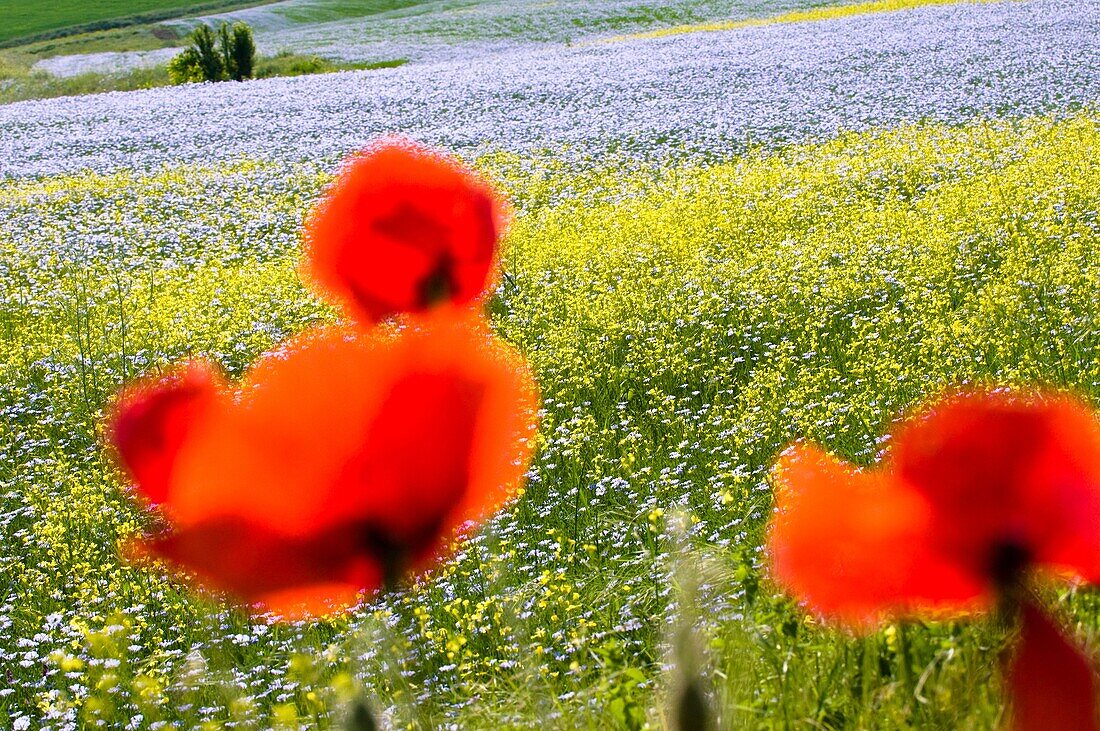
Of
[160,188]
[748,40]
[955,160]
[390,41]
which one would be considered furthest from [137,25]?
[955,160]

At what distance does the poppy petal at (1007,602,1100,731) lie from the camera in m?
0.55

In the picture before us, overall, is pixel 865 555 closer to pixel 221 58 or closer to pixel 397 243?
pixel 397 243

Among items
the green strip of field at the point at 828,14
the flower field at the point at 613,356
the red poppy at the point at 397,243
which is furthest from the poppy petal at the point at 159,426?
the green strip of field at the point at 828,14

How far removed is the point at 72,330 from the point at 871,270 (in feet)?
18.3

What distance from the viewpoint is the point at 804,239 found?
9.04 meters

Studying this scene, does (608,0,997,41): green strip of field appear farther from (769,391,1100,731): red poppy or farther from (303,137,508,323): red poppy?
(769,391,1100,731): red poppy

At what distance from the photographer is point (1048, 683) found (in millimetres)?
554

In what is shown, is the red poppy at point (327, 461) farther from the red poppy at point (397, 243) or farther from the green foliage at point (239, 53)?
the green foliage at point (239, 53)

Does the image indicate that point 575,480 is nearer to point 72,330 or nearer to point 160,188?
point 72,330

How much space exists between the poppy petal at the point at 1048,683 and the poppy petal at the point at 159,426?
40 centimetres

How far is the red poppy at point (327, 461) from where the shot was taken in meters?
0.51

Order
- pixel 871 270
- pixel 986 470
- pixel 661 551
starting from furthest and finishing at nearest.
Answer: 1. pixel 871 270
2. pixel 661 551
3. pixel 986 470

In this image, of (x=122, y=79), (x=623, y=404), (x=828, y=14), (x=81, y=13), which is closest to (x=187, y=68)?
(x=122, y=79)

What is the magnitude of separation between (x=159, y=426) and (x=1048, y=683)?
437 millimetres
